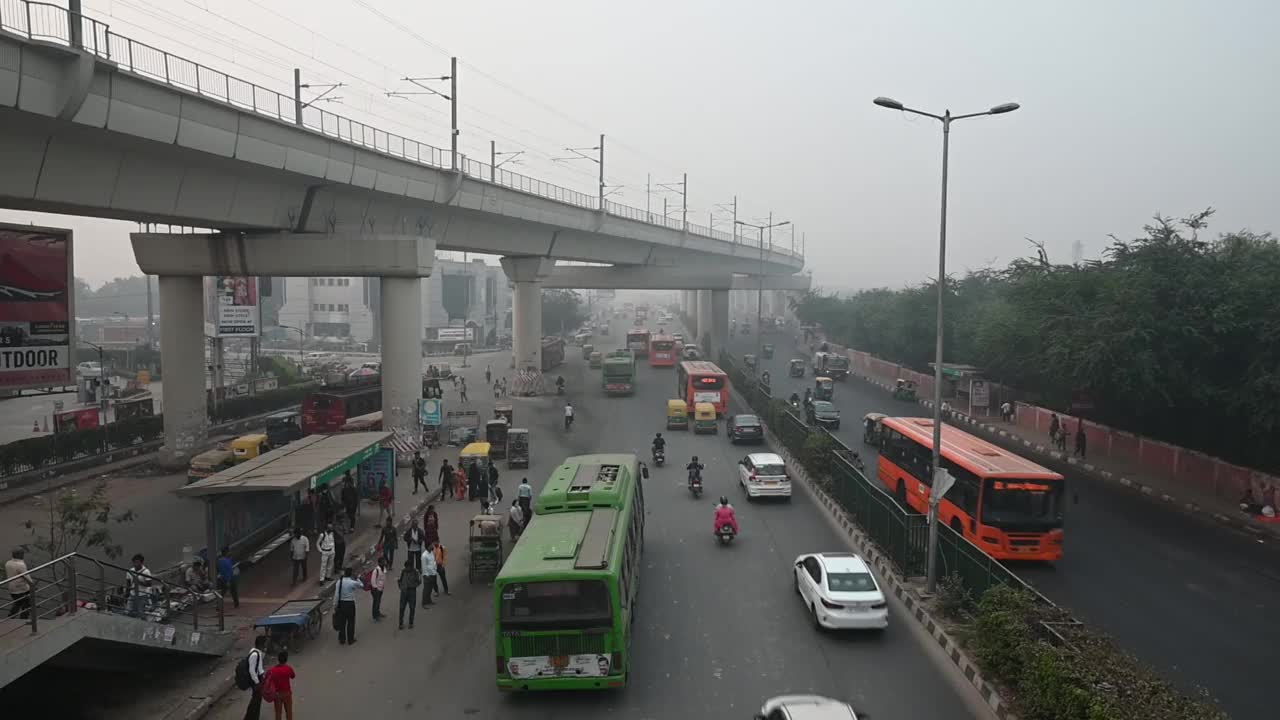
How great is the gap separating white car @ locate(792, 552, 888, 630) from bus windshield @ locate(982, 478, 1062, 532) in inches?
180

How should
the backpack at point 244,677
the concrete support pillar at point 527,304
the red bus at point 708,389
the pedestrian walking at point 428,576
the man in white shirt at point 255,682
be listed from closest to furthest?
1. the man in white shirt at point 255,682
2. the backpack at point 244,677
3. the pedestrian walking at point 428,576
4. the red bus at point 708,389
5. the concrete support pillar at point 527,304

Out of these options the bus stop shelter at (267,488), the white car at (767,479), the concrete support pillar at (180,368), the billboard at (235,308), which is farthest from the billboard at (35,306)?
the billboard at (235,308)

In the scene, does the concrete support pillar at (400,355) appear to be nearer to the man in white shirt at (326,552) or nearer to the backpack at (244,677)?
the man in white shirt at (326,552)

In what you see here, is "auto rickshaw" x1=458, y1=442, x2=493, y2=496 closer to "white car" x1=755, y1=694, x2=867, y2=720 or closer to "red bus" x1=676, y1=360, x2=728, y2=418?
"red bus" x1=676, y1=360, x2=728, y2=418

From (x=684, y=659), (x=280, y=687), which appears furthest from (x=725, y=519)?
(x=280, y=687)

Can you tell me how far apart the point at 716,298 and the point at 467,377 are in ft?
81.7

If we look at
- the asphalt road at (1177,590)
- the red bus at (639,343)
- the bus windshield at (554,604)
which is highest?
the red bus at (639,343)

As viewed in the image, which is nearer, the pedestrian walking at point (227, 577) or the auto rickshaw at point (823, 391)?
the pedestrian walking at point (227, 577)

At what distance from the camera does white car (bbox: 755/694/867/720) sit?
27.3ft

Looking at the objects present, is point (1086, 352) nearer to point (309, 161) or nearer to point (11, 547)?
point (309, 161)

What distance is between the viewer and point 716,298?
7688 cm

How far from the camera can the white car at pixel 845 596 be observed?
13531 millimetres

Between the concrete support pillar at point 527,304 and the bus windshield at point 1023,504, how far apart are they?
36.4 m

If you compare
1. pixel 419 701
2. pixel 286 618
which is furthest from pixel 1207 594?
pixel 286 618
